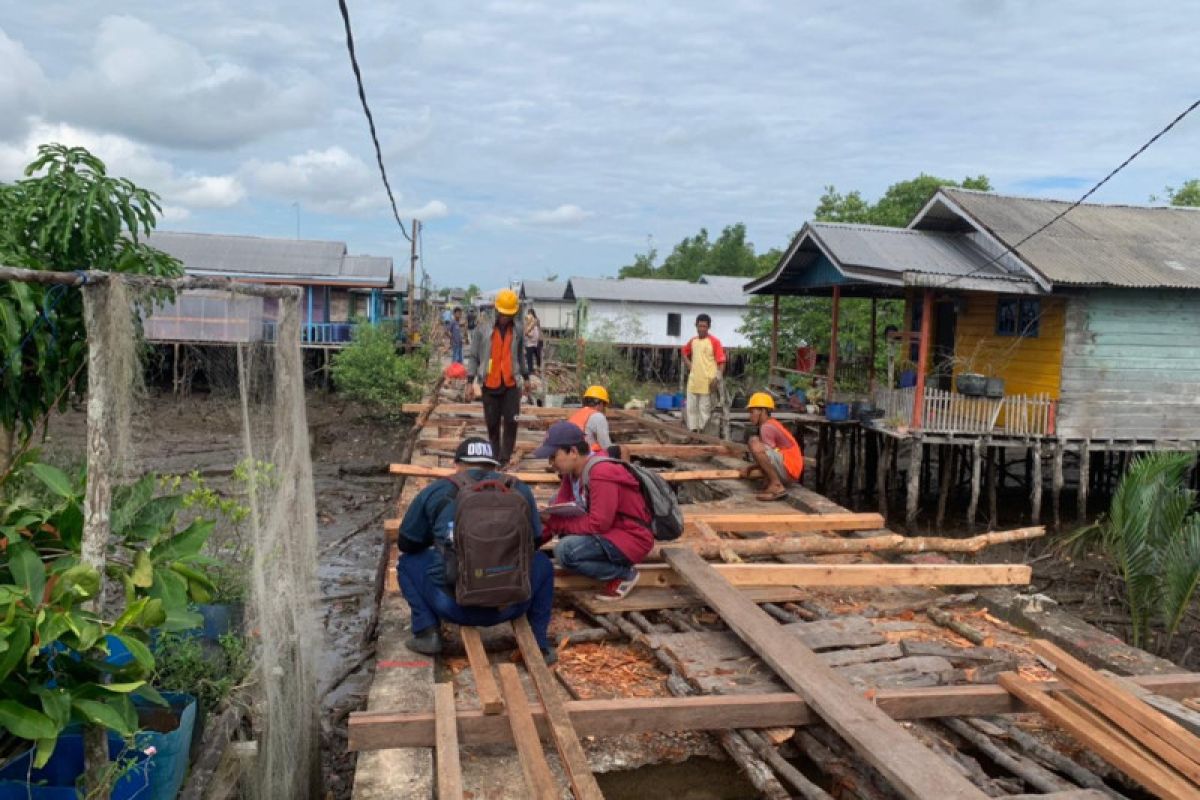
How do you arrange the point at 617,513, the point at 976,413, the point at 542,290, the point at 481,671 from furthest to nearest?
the point at 542,290
the point at 976,413
the point at 617,513
the point at 481,671

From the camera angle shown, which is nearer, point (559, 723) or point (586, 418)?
point (559, 723)

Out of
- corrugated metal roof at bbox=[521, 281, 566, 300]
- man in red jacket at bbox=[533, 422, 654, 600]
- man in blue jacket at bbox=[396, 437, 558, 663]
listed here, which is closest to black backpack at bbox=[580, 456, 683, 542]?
man in red jacket at bbox=[533, 422, 654, 600]

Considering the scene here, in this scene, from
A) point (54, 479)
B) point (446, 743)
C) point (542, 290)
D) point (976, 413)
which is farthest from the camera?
point (542, 290)

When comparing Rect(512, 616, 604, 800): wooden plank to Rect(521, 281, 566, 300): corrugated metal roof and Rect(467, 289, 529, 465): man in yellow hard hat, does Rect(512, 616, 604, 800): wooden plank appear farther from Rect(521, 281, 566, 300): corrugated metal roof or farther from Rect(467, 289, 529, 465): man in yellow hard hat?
Rect(521, 281, 566, 300): corrugated metal roof

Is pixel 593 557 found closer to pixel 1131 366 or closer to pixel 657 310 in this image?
pixel 1131 366

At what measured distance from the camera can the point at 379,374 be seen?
75.9 ft

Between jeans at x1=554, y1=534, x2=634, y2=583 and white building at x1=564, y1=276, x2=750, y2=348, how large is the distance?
30.9 metres

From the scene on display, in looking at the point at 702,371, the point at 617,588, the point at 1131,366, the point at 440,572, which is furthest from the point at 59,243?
the point at 1131,366

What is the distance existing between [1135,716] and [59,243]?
18.5 ft

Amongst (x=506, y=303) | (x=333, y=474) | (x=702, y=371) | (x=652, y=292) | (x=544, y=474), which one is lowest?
(x=333, y=474)

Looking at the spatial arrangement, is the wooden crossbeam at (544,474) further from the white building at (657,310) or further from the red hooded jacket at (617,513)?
the white building at (657,310)

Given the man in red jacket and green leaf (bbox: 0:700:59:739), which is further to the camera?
the man in red jacket

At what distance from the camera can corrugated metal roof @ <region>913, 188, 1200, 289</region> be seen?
1389 centimetres

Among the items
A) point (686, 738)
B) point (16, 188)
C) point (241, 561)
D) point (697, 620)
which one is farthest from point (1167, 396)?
point (16, 188)
